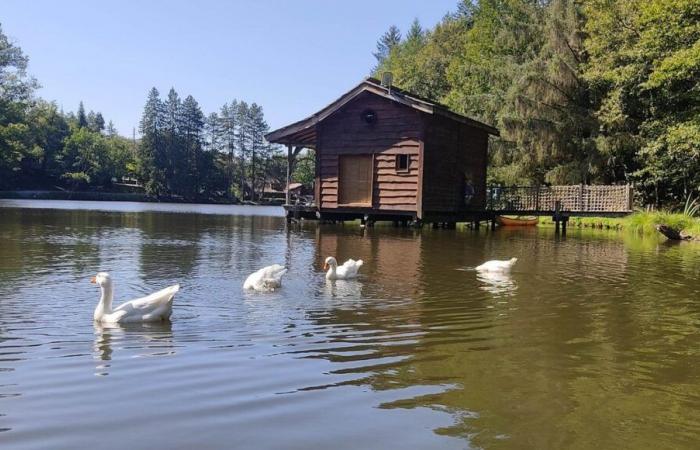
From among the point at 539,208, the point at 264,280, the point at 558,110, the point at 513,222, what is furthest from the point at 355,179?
the point at 264,280

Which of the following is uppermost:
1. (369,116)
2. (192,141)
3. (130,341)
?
(192,141)

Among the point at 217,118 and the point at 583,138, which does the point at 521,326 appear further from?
the point at 217,118

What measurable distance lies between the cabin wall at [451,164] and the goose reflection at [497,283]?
15.0 meters

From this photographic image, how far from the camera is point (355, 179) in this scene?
92.4 ft

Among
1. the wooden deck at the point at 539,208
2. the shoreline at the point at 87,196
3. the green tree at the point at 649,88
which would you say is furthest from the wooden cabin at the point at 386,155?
the shoreline at the point at 87,196

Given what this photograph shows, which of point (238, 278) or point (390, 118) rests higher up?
point (390, 118)

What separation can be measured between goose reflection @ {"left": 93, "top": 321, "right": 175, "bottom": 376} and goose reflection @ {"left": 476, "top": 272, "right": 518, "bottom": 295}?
17.2 ft

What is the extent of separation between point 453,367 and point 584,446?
1.77 metres

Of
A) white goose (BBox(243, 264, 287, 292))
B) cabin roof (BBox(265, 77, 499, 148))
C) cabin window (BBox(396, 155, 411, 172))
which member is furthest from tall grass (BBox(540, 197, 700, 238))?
white goose (BBox(243, 264, 287, 292))

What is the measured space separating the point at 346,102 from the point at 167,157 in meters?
81.5

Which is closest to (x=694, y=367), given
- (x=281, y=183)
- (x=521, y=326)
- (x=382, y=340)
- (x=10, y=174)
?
(x=521, y=326)

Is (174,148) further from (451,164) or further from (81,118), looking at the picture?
(451,164)

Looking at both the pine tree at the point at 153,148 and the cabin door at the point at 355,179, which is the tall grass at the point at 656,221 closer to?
the cabin door at the point at 355,179

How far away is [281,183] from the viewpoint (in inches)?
4528
